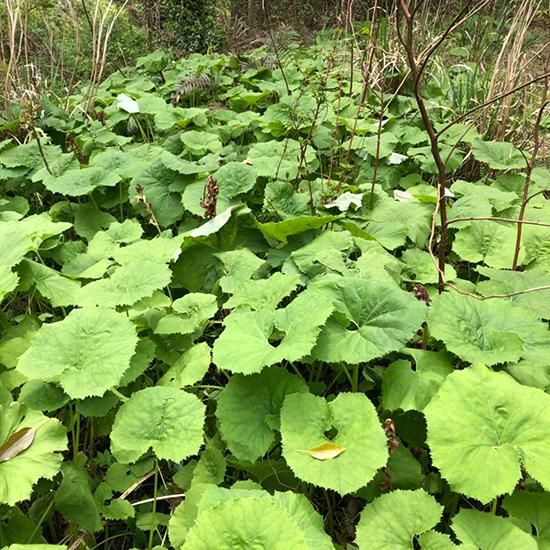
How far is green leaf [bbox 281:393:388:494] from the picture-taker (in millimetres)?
923

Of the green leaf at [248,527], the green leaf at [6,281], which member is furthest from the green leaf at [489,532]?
the green leaf at [6,281]

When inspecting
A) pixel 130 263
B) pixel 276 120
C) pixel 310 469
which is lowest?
pixel 310 469

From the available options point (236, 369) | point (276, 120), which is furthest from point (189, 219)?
point (236, 369)

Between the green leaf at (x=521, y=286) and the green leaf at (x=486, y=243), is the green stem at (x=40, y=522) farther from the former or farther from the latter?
the green leaf at (x=486, y=243)

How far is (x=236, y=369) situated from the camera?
1067mm

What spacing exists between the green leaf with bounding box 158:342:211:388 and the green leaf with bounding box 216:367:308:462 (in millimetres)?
112

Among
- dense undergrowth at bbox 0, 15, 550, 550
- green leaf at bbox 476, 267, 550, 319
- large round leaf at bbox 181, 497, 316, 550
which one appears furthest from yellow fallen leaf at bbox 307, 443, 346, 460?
green leaf at bbox 476, 267, 550, 319

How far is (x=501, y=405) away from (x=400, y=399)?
21 centimetres

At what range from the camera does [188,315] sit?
4.59 feet

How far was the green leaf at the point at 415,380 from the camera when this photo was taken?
1.09 metres

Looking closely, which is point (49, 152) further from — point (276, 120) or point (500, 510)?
point (500, 510)

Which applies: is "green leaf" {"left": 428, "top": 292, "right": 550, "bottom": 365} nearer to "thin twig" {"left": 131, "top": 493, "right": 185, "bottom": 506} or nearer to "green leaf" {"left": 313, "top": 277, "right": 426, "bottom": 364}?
"green leaf" {"left": 313, "top": 277, "right": 426, "bottom": 364}

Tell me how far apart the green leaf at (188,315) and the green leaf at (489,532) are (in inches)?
30.2

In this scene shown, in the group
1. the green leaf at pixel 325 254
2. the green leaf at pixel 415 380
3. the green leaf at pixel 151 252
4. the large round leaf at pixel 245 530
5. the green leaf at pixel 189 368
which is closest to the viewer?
the large round leaf at pixel 245 530
